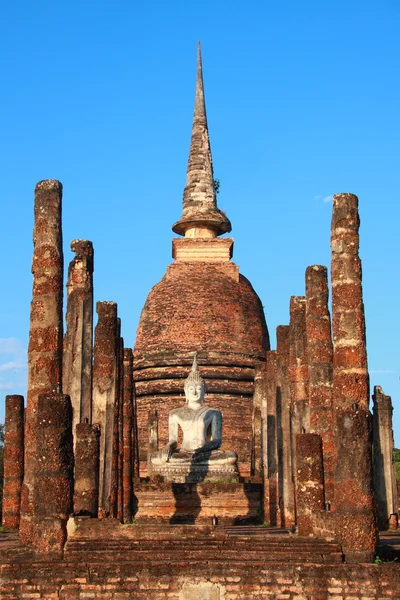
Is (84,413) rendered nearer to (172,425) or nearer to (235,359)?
(172,425)

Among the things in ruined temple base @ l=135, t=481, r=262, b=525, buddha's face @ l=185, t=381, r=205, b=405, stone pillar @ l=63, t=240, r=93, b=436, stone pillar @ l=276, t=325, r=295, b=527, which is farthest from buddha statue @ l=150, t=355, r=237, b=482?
stone pillar @ l=63, t=240, r=93, b=436

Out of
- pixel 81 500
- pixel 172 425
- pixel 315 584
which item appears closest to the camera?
pixel 315 584

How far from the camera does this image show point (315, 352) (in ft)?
47.6

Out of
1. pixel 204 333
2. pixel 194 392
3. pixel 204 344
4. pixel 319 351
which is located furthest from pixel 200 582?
pixel 204 333

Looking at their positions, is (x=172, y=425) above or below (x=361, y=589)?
above

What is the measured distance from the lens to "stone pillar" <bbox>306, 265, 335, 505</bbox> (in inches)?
563

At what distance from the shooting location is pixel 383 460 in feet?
59.9

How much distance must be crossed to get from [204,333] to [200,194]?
5.20 meters

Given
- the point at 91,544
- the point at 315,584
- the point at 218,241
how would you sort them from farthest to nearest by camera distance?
the point at 218,241 < the point at 91,544 < the point at 315,584

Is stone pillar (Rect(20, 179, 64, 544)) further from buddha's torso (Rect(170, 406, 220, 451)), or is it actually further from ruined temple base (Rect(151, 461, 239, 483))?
buddha's torso (Rect(170, 406, 220, 451))

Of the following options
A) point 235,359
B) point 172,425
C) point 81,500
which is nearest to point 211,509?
point 172,425

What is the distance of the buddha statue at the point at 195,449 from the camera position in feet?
65.5

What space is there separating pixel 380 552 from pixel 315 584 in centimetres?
137

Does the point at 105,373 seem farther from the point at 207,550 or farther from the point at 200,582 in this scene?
the point at 200,582
